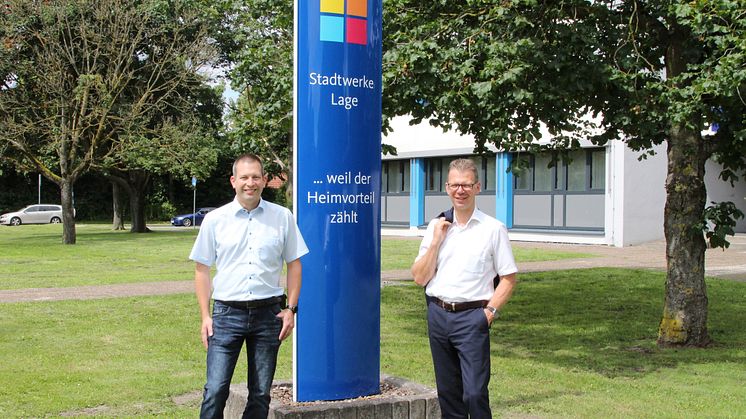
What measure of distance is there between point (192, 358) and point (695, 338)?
5.84 m

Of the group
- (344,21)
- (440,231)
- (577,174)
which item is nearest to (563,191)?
(577,174)

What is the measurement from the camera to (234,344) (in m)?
5.01

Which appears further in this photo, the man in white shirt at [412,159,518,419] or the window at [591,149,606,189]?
the window at [591,149,606,189]

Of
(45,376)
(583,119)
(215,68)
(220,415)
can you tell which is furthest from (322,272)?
(215,68)

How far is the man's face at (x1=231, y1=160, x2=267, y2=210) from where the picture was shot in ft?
16.5

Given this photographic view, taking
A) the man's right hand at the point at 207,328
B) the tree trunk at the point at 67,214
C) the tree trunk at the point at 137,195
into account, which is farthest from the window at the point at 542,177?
the man's right hand at the point at 207,328

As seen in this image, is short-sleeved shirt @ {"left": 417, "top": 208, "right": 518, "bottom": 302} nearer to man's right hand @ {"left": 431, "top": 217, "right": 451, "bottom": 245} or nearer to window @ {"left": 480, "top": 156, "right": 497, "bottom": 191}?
man's right hand @ {"left": 431, "top": 217, "right": 451, "bottom": 245}

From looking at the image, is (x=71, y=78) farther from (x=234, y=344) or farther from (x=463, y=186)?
(x=463, y=186)

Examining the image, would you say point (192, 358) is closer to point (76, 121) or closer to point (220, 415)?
point (220, 415)

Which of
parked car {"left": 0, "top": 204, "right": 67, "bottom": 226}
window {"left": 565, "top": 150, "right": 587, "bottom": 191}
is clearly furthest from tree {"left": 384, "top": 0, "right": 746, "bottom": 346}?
parked car {"left": 0, "top": 204, "right": 67, "bottom": 226}

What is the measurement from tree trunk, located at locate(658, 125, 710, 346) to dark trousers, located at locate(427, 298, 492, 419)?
550 cm

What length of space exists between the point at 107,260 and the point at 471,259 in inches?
786

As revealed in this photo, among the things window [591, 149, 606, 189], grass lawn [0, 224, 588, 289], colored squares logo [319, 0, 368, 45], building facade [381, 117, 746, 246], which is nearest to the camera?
colored squares logo [319, 0, 368, 45]

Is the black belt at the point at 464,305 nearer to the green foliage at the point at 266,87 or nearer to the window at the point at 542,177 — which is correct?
the green foliage at the point at 266,87
